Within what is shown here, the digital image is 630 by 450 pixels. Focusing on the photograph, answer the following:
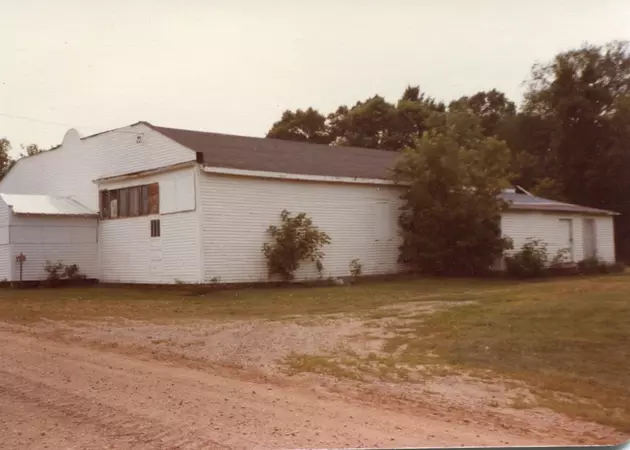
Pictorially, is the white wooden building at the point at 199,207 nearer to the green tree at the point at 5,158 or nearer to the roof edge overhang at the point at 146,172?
the roof edge overhang at the point at 146,172

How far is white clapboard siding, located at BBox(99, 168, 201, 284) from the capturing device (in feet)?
66.0

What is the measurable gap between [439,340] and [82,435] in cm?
603

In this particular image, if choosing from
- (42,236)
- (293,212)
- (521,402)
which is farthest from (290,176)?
(521,402)

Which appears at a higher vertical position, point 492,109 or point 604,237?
point 492,109

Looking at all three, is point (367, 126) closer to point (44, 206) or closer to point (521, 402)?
point (44, 206)

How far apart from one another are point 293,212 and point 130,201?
215 inches

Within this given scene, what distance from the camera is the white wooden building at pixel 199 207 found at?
2027cm

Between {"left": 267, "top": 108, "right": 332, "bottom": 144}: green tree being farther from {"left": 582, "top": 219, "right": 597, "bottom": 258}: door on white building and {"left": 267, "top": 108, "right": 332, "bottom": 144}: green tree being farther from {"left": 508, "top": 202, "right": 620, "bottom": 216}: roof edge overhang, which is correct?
{"left": 582, "top": 219, "right": 597, "bottom": 258}: door on white building

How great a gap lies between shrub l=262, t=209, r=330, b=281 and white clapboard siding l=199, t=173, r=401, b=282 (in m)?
0.26

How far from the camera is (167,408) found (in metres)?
6.37

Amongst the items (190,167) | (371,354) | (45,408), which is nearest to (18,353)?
(45,408)

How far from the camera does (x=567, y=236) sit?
28078 millimetres

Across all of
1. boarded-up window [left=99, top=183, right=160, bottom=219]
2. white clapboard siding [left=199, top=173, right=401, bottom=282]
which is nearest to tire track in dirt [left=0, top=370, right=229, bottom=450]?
white clapboard siding [left=199, top=173, right=401, bottom=282]

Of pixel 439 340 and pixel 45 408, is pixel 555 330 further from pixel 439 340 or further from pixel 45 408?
pixel 45 408
